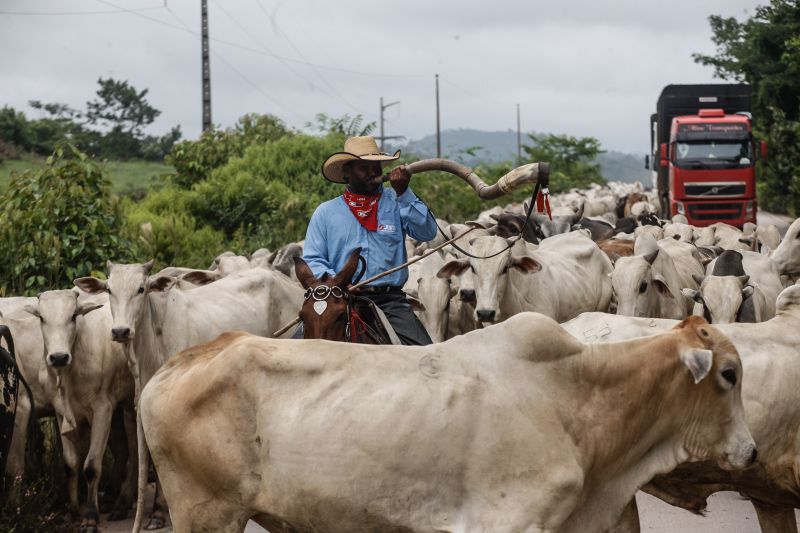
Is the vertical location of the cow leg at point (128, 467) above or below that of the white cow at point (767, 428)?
below

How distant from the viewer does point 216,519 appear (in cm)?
471

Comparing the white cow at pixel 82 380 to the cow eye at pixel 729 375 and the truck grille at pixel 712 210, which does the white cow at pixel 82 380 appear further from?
the truck grille at pixel 712 210

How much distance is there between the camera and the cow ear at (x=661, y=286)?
9.91m

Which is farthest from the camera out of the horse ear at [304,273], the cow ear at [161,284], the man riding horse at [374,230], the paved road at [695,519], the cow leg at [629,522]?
the cow ear at [161,284]

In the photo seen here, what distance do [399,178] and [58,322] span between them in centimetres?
310

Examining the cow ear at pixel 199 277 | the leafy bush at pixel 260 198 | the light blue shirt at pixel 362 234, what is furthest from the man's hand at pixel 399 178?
the leafy bush at pixel 260 198

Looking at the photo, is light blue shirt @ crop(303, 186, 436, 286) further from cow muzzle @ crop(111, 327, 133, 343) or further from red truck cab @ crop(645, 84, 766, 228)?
red truck cab @ crop(645, 84, 766, 228)

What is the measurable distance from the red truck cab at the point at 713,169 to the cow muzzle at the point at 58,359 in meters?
19.5

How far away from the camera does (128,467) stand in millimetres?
8852

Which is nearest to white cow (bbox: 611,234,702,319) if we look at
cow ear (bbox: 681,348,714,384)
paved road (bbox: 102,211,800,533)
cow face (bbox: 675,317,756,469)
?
paved road (bbox: 102,211,800,533)

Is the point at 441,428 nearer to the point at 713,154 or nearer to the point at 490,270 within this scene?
the point at 490,270

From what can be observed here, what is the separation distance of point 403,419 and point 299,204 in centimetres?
1497

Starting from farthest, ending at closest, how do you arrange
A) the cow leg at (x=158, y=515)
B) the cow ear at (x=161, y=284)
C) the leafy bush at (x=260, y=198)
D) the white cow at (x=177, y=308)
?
the leafy bush at (x=260, y=198), the cow ear at (x=161, y=284), the white cow at (x=177, y=308), the cow leg at (x=158, y=515)

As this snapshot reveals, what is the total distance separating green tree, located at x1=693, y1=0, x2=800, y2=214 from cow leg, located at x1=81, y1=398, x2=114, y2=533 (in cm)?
2460
